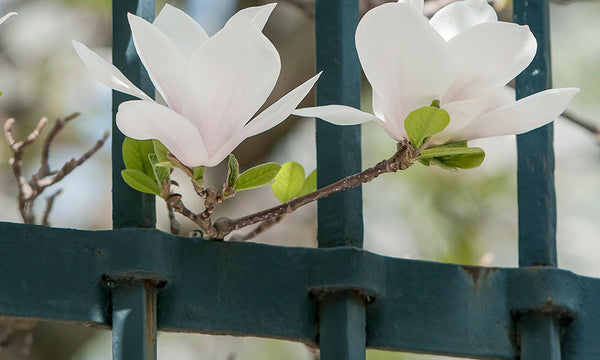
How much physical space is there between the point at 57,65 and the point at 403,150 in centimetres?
145

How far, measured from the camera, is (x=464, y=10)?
24.4 inches

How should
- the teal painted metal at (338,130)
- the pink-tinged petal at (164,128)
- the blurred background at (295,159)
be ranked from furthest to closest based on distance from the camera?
the blurred background at (295,159), the teal painted metal at (338,130), the pink-tinged petal at (164,128)

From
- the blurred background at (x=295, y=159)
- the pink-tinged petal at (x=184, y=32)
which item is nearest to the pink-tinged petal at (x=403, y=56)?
the pink-tinged petal at (x=184, y=32)

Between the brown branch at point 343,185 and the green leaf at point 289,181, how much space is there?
88 millimetres

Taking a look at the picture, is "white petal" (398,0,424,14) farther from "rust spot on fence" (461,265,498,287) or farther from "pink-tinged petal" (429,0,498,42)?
"rust spot on fence" (461,265,498,287)

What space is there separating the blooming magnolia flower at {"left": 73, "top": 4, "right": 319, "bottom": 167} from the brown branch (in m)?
0.06

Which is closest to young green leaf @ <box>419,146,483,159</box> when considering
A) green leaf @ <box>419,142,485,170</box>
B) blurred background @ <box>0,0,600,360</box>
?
green leaf @ <box>419,142,485,170</box>

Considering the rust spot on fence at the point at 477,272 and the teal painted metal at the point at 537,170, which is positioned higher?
the teal painted metal at the point at 537,170

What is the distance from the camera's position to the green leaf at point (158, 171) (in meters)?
0.61

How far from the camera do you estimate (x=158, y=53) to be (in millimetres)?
559

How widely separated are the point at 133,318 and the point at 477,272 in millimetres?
243

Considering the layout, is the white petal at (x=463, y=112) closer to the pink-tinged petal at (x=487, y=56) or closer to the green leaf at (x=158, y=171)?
the pink-tinged petal at (x=487, y=56)

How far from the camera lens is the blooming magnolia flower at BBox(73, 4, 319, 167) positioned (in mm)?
548

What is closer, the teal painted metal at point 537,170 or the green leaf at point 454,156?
the green leaf at point 454,156
